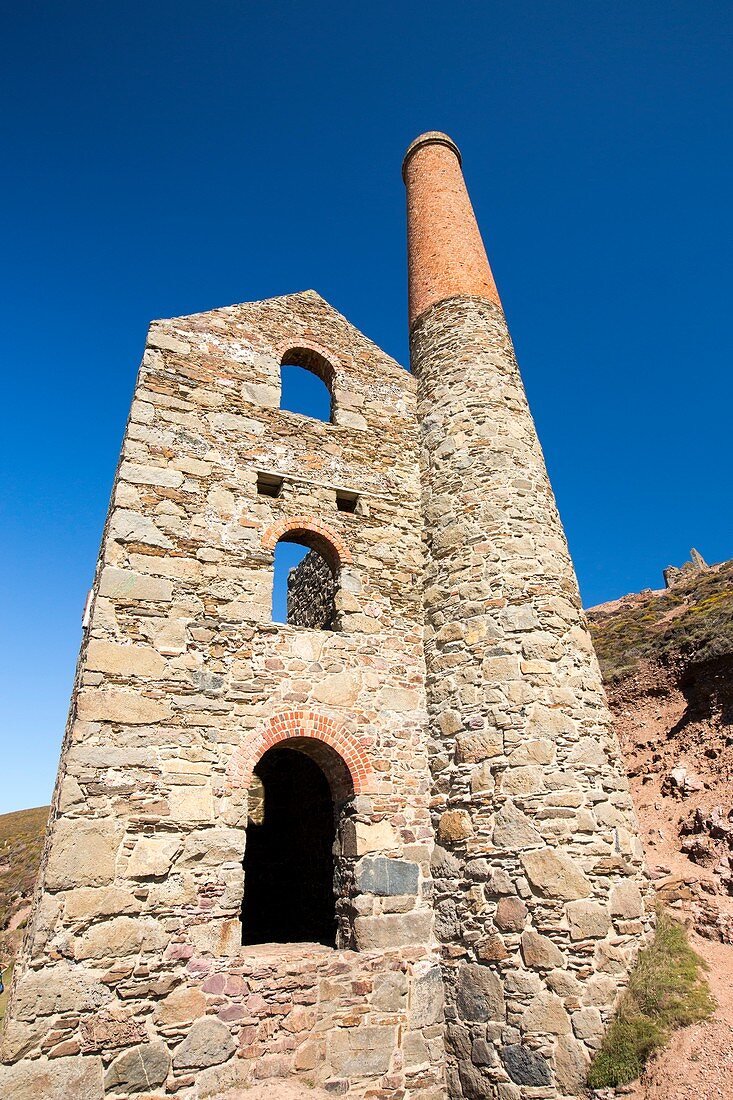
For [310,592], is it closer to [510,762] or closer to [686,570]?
[510,762]

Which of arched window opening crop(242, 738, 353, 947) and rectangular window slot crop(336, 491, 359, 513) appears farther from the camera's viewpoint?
arched window opening crop(242, 738, 353, 947)

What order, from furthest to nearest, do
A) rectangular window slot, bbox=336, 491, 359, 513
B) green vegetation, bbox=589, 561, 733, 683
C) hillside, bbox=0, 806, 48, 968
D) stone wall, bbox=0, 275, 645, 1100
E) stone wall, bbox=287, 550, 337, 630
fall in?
1. hillside, bbox=0, 806, 48, 968
2. green vegetation, bbox=589, 561, 733, 683
3. stone wall, bbox=287, 550, 337, 630
4. rectangular window slot, bbox=336, 491, 359, 513
5. stone wall, bbox=0, 275, 645, 1100

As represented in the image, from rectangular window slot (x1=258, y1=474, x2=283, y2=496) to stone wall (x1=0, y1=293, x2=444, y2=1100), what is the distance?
0.56 feet

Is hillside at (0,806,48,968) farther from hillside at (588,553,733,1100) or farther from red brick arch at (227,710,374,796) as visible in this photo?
hillside at (588,553,733,1100)

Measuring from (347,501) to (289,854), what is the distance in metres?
6.47

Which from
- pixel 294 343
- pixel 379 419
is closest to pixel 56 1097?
pixel 379 419

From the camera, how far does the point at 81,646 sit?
7332 mm

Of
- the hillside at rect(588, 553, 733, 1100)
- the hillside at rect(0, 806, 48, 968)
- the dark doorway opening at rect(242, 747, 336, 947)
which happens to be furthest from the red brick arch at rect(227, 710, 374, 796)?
the hillside at rect(0, 806, 48, 968)

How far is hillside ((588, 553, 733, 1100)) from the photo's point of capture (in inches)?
217

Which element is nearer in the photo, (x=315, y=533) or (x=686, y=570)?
(x=315, y=533)

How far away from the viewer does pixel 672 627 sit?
1416 centimetres

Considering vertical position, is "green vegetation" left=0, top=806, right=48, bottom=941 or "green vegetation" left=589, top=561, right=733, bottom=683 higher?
"green vegetation" left=589, top=561, right=733, bottom=683

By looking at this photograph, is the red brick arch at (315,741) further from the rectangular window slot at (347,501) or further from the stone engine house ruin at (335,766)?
the rectangular window slot at (347,501)

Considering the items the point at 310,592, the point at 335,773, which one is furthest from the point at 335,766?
the point at 310,592
